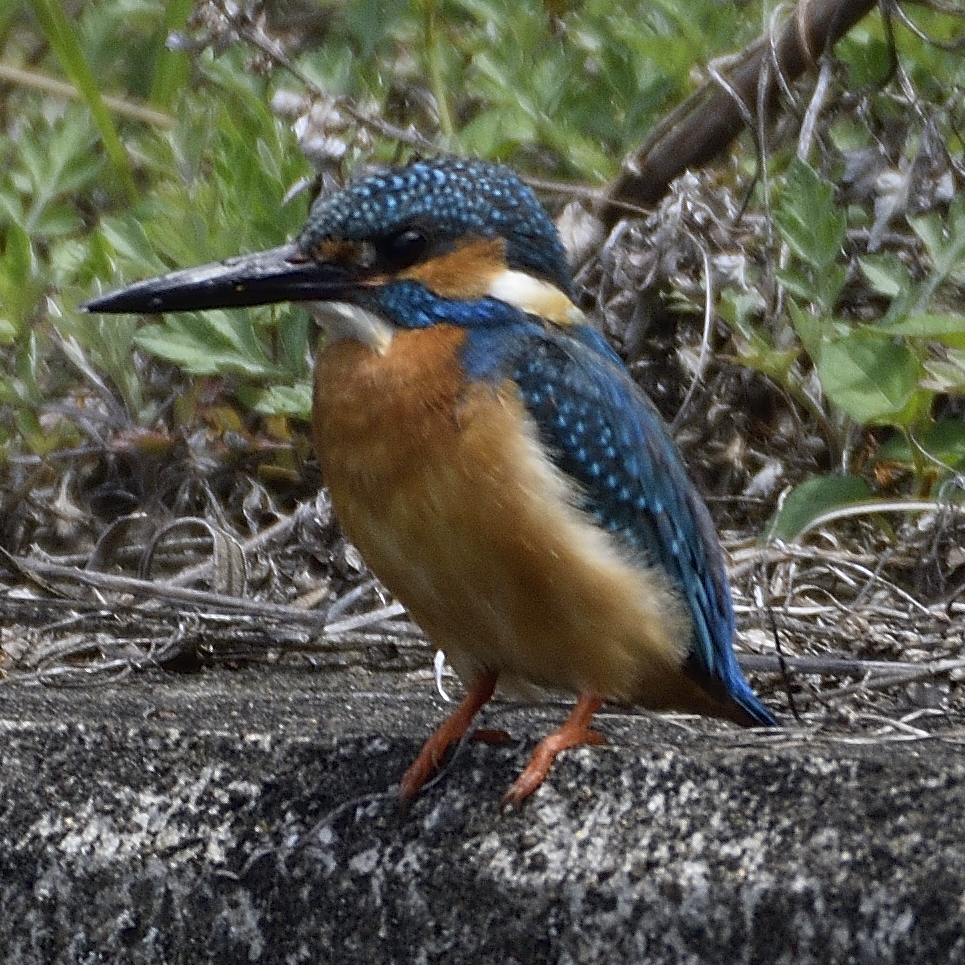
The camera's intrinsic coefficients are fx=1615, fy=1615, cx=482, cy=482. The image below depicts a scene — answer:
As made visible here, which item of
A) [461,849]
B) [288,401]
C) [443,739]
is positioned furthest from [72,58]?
[461,849]

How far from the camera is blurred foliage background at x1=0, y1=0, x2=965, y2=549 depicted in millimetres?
3006

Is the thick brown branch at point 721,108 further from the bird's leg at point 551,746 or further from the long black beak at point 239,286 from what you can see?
the bird's leg at point 551,746

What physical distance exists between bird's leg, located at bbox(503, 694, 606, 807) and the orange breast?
0.31 feet

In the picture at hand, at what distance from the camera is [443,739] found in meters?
1.98

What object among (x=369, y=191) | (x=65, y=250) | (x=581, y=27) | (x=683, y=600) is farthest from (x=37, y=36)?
(x=683, y=600)

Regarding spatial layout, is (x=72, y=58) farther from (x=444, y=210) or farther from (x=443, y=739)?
(x=443, y=739)

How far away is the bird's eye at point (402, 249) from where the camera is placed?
227 centimetres

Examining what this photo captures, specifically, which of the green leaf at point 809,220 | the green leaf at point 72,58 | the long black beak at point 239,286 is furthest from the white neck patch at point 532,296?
the green leaf at point 72,58

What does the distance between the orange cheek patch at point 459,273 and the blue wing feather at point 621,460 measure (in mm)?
72

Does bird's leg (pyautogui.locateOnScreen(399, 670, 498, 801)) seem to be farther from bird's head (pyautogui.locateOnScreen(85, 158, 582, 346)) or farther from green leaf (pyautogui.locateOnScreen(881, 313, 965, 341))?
green leaf (pyautogui.locateOnScreen(881, 313, 965, 341))

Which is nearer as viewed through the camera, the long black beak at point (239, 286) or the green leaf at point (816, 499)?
the long black beak at point (239, 286)

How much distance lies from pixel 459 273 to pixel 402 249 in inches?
3.5

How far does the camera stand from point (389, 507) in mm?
2137

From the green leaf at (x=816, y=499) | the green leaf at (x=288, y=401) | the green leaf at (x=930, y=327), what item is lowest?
the green leaf at (x=816, y=499)
